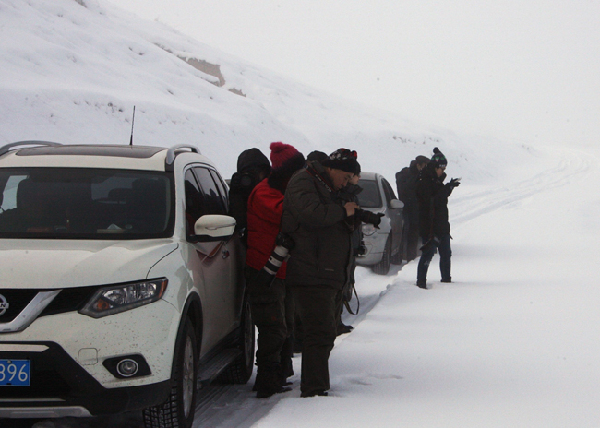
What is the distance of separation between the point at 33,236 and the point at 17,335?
93cm

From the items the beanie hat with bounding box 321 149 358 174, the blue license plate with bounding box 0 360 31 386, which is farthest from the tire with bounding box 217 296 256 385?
the blue license plate with bounding box 0 360 31 386

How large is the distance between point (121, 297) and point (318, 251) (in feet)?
4.92

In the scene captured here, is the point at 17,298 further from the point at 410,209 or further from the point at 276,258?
the point at 410,209

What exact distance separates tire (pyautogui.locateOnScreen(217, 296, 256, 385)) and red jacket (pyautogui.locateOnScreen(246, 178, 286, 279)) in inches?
24.8

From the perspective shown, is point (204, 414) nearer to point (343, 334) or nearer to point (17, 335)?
point (17, 335)

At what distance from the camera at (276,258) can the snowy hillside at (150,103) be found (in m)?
24.4

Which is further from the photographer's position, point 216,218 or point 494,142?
point 494,142

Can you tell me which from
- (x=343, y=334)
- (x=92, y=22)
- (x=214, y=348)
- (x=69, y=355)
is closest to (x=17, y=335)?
(x=69, y=355)

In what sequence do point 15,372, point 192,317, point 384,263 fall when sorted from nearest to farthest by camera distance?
point 15,372 → point 192,317 → point 384,263

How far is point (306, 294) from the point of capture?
5055 millimetres

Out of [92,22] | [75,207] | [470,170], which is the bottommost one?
[470,170]

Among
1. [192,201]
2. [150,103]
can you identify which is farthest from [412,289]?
[150,103]

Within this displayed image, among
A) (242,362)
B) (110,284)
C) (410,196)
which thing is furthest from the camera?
(410,196)

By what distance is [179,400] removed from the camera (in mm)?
4293
